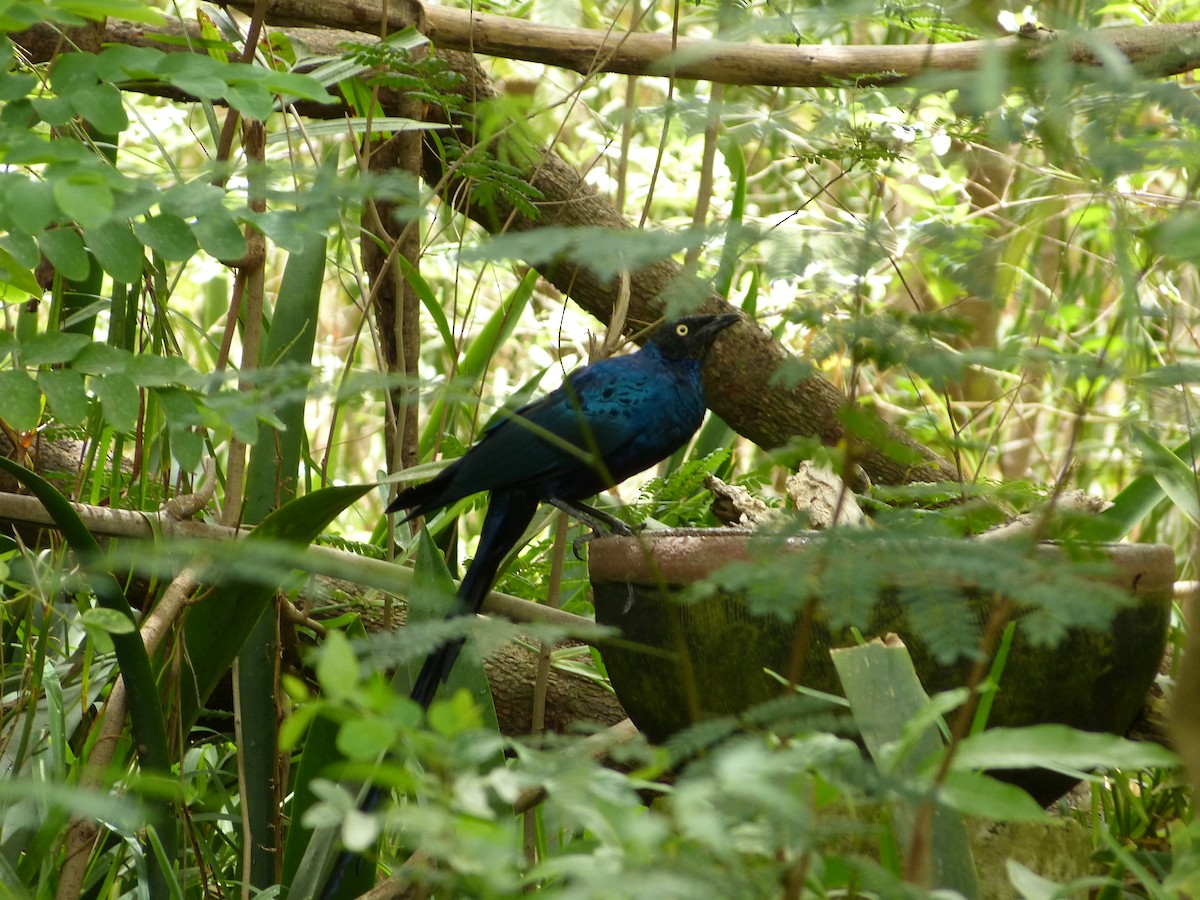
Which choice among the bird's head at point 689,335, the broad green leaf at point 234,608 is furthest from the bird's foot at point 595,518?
the broad green leaf at point 234,608

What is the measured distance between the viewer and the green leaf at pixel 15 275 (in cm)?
126

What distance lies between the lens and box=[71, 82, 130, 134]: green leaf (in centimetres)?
106

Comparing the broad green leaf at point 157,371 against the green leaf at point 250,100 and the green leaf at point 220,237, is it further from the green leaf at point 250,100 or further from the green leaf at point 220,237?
the green leaf at point 250,100

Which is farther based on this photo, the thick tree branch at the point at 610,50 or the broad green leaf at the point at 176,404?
the thick tree branch at the point at 610,50

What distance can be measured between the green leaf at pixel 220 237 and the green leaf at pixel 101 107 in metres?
0.12

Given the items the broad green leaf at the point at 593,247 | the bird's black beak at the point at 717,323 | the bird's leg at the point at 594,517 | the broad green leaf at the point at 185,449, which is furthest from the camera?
the bird's black beak at the point at 717,323

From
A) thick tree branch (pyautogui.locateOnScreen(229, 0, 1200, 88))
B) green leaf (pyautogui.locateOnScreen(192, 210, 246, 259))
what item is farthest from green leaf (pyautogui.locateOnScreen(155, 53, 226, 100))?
thick tree branch (pyautogui.locateOnScreen(229, 0, 1200, 88))

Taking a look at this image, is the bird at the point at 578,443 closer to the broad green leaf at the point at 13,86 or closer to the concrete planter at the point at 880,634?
the concrete planter at the point at 880,634

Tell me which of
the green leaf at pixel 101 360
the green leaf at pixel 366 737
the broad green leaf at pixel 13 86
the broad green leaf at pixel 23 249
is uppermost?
the broad green leaf at pixel 13 86

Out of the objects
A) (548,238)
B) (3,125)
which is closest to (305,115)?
(3,125)

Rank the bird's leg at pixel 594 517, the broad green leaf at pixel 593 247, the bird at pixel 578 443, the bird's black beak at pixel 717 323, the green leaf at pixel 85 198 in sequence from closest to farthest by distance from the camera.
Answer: the broad green leaf at pixel 593 247
the green leaf at pixel 85 198
the bird at pixel 578 443
the bird's leg at pixel 594 517
the bird's black beak at pixel 717 323

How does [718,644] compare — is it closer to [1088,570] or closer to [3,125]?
[1088,570]

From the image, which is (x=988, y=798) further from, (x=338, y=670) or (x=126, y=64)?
(x=126, y=64)

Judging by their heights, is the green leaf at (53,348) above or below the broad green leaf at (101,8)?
below
